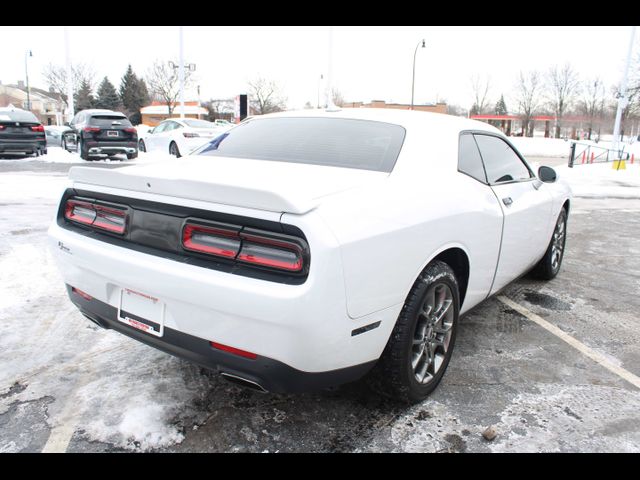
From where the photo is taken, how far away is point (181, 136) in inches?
563

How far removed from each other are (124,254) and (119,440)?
851 mm

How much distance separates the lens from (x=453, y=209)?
2.69m

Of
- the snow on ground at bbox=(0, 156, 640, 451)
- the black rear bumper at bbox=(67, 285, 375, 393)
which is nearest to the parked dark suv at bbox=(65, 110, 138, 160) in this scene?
the snow on ground at bbox=(0, 156, 640, 451)

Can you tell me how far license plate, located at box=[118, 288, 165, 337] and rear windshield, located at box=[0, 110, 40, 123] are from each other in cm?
1575

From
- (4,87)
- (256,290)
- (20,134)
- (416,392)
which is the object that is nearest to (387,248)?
(256,290)

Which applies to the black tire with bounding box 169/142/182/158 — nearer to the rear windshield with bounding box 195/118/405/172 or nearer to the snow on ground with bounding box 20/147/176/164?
the snow on ground with bounding box 20/147/176/164

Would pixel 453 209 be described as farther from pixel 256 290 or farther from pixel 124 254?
pixel 124 254

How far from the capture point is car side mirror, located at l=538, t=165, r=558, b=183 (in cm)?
420

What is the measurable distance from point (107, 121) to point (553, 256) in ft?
45.6

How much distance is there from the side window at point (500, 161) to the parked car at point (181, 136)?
1059 cm

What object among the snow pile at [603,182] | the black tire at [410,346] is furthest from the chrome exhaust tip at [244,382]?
the snow pile at [603,182]

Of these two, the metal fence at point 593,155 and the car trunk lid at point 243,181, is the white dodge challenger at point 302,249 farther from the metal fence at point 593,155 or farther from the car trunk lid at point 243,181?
the metal fence at point 593,155

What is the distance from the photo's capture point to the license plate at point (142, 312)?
2.24m

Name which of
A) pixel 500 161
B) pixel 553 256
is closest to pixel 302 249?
pixel 500 161
